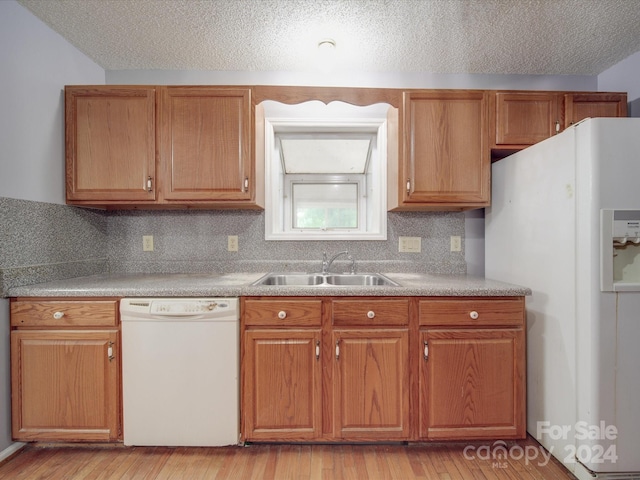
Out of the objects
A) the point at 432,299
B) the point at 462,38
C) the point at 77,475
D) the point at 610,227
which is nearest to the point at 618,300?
the point at 610,227

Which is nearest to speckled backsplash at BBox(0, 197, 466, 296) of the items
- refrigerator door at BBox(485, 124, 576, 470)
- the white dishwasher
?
refrigerator door at BBox(485, 124, 576, 470)

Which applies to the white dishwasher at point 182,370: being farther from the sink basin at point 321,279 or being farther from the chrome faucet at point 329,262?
the chrome faucet at point 329,262

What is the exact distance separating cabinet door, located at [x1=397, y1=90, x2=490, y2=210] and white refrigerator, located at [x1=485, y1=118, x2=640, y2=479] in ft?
1.32

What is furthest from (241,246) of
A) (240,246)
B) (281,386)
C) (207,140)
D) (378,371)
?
(378,371)

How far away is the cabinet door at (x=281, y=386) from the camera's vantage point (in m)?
1.66

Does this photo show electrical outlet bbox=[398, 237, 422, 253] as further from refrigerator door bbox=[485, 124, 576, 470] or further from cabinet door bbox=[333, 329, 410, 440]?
cabinet door bbox=[333, 329, 410, 440]

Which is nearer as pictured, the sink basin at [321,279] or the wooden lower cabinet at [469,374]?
the wooden lower cabinet at [469,374]

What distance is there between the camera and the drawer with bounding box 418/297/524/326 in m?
1.68

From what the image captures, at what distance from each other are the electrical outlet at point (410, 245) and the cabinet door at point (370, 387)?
0.81 m

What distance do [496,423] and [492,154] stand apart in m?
1.61

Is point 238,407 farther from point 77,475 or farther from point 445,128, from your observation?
point 445,128

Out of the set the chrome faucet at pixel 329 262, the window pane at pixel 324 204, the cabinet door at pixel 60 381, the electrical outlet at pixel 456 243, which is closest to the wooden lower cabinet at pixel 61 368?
the cabinet door at pixel 60 381

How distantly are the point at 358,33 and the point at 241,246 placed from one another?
156cm

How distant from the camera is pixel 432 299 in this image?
1687mm
